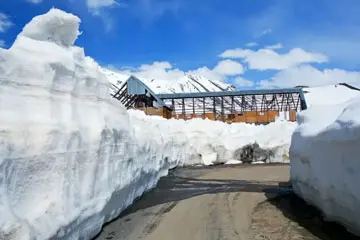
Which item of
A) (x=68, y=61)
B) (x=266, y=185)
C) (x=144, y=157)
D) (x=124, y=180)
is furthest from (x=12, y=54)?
(x=266, y=185)

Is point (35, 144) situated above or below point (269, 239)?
above

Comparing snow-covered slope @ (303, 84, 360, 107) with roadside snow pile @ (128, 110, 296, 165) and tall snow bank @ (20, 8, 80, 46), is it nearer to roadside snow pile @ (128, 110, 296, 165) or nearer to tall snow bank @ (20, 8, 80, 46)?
roadside snow pile @ (128, 110, 296, 165)

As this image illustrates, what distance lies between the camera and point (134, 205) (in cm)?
1069

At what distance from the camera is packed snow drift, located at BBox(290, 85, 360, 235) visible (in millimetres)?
6723

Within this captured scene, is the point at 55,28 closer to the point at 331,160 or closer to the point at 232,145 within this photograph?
the point at 331,160

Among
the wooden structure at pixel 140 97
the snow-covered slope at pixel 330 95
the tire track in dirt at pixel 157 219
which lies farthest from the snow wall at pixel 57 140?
the snow-covered slope at pixel 330 95

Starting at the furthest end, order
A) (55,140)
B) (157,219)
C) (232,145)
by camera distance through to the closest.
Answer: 1. (232,145)
2. (157,219)
3. (55,140)

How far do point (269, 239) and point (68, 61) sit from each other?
479 centimetres

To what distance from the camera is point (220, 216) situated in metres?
9.23

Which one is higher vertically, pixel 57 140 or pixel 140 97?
pixel 140 97

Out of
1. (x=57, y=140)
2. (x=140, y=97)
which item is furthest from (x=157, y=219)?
(x=140, y=97)

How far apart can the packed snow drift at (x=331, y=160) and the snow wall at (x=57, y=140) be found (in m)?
4.24

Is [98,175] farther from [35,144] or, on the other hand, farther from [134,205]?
[134,205]

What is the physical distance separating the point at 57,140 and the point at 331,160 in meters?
4.98
